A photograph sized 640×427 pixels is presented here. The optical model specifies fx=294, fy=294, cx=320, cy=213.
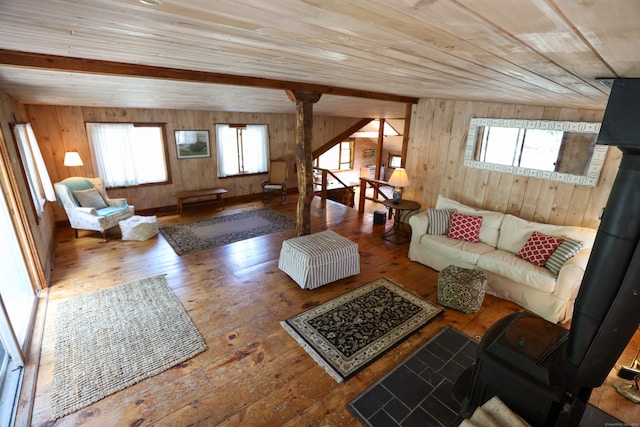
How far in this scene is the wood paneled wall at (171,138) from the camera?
5.04 metres

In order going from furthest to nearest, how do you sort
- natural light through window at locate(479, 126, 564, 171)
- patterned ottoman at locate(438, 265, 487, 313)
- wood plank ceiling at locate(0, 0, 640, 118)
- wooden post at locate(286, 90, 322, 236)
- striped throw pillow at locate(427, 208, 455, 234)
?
striped throw pillow at locate(427, 208, 455, 234) < wooden post at locate(286, 90, 322, 236) < natural light through window at locate(479, 126, 564, 171) < patterned ottoman at locate(438, 265, 487, 313) < wood plank ceiling at locate(0, 0, 640, 118)

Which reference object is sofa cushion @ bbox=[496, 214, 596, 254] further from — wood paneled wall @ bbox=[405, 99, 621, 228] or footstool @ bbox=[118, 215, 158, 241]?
footstool @ bbox=[118, 215, 158, 241]

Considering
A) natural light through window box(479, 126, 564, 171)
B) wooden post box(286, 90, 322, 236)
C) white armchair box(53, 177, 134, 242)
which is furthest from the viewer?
white armchair box(53, 177, 134, 242)

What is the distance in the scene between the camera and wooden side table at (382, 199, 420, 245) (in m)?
4.64

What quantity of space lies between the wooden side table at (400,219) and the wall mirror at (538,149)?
1.04 meters

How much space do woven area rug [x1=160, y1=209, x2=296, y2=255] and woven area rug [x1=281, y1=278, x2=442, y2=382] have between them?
2.38 m

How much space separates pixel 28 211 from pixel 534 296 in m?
5.84

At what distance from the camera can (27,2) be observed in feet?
3.11

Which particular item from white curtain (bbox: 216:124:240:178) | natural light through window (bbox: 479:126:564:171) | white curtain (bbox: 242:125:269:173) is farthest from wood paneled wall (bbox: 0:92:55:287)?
natural light through window (bbox: 479:126:564:171)

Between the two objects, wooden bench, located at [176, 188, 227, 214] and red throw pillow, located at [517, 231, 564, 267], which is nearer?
red throw pillow, located at [517, 231, 564, 267]

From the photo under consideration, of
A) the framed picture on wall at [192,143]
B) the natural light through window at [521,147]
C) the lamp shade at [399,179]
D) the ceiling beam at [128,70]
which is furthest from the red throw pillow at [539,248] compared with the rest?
the framed picture on wall at [192,143]

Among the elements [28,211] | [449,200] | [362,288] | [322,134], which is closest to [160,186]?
[28,211]

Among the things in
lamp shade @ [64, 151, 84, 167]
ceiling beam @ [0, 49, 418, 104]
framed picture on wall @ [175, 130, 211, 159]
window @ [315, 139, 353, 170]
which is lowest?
window @ [315, 139, 353, 170]

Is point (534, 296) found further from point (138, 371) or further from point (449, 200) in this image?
point (138, 371)
